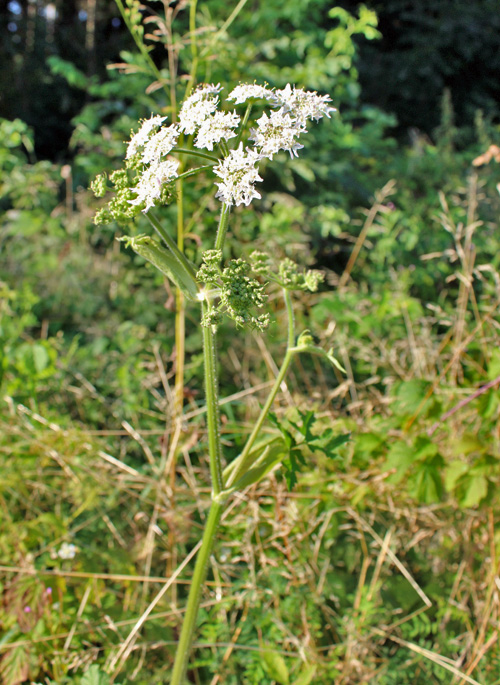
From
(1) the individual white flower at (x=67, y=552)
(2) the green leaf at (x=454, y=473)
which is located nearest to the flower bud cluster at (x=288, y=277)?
(2) the green leaf at (x=454, y=473)

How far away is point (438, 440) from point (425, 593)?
24.2 inches

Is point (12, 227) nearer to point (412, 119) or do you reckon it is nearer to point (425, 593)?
point (425, 593)

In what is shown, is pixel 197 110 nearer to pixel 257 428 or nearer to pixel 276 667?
pixel 257 428

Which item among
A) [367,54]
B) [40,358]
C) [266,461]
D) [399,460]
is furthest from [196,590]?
[367,54]

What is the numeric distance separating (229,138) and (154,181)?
0.18m

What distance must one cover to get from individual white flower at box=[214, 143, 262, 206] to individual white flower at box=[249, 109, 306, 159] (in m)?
0.04

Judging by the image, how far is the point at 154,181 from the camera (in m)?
1.17

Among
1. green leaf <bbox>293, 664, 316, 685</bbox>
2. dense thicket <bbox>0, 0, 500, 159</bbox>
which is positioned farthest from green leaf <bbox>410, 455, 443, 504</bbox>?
dense thicket <bbox>0, 0, 500, 159</bbox>

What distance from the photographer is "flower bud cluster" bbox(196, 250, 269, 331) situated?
1149 millimetres

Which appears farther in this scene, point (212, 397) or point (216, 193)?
point (212, 397)

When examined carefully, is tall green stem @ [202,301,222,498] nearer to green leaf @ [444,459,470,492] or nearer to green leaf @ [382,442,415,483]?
green leaf @ [382,442,415,483]

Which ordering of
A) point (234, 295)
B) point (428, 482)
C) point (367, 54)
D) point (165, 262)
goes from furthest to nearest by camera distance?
point (367, 54) → point (428, 482) → point (165, 262) → point (234, 295)

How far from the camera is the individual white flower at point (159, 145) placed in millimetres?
1175

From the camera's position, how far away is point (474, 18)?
8.82m
